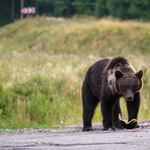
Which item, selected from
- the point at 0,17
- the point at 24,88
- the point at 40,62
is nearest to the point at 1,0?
the point at 0,17

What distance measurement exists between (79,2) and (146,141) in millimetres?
57109

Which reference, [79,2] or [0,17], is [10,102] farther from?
[79,2]

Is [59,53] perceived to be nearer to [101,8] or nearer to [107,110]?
[101,8]

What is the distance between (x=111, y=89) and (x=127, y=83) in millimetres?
403

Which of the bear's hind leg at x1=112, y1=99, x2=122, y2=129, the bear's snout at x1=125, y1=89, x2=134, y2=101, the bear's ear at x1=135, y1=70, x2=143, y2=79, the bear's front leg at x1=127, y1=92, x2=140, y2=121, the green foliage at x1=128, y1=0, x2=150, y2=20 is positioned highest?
the green foliage at x1=128, y1=0, x2=150, y2=20

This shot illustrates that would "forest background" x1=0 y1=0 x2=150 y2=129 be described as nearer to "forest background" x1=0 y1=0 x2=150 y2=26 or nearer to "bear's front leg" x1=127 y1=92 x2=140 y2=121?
"forest background" x1=0 y1=0 x2=150 y2=26

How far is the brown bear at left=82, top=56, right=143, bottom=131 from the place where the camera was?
686cm

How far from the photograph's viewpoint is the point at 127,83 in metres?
6.81

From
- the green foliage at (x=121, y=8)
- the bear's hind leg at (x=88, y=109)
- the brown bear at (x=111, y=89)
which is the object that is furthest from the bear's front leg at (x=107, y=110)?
the green foliage at (x=121, y=8)

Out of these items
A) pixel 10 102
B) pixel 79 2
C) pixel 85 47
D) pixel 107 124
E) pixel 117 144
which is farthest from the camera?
pixel 79 2

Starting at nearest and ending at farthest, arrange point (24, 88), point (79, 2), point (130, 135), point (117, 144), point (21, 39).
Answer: point (117, 144)
point (130, 135)
point (24, 88)
point (21, 39)
point (79, 2)

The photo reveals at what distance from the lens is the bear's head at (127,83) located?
22.2 ft

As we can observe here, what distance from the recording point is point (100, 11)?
53.7 metres

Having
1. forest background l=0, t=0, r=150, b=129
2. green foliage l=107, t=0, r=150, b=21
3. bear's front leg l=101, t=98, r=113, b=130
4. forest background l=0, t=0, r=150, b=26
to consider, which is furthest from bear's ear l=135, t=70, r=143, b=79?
green foliage l=107, t=0, r=150, b=21
